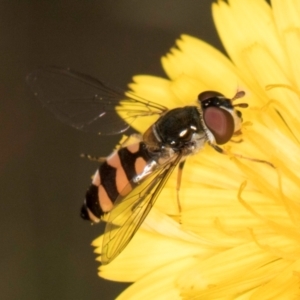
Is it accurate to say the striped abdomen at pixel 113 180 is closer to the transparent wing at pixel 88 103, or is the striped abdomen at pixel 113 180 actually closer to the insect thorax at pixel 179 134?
the insect thorax at pixel 179 134

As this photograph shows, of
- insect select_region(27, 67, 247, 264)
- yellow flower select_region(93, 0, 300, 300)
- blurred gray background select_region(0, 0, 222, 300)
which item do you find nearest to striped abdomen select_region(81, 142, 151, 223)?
insect select_region(27, 67, 247, 264)

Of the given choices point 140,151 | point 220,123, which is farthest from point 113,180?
point 220,123

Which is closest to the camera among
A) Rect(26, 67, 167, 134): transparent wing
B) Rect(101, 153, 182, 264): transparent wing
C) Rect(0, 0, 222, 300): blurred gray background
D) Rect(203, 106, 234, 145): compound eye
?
Rect(101, 153, 182, 264): transparent wing

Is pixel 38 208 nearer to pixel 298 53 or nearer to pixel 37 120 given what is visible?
pixel 37 120

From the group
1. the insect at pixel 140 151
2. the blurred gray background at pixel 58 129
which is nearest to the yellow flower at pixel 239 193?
the insect at pixel 140 151

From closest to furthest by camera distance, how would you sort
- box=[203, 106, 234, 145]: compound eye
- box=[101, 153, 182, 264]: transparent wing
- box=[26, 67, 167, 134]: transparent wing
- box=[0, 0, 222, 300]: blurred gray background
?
box=[101, 153, 182, 264]: transparent wing < box=[203, 106, 234, 145]: compound eye < box=[26, 67, 167, 134]: transparent wing < box=[0, 0, 222, 300]: blurred gray background

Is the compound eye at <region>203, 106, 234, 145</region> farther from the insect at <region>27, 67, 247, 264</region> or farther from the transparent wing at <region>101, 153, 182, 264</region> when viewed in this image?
the transparent wing at <region>101, 153, 182, 264</region>

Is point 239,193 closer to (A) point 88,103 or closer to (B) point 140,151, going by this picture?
(B) point 140,151
